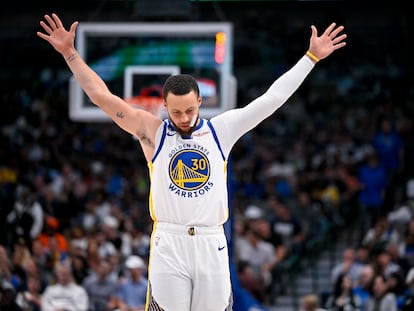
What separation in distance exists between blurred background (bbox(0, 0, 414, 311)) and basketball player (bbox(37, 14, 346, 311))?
632 centimetres

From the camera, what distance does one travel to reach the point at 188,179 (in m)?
6.46

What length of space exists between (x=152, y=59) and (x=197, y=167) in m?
8.78

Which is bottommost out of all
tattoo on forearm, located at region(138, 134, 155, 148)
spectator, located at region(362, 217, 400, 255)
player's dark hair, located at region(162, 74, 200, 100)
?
spectator, located at region(362, 217, 400, 255)

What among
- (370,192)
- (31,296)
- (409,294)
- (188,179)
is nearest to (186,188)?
(188,179)

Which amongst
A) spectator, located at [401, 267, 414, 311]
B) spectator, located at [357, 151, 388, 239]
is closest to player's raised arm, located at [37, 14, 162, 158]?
spectator, located at [401, 267, 414, 311]

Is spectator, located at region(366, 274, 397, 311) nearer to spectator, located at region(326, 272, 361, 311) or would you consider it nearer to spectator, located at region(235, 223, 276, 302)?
spectator, located at region(326, 272, 361, 311)

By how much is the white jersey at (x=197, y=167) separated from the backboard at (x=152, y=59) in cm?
743

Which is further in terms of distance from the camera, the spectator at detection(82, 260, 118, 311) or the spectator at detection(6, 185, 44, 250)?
the spectator at detection(6, 185, 44, 250)

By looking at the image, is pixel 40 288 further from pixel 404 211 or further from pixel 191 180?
pixel 191 180

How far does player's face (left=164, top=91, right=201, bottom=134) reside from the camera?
639 centimetres

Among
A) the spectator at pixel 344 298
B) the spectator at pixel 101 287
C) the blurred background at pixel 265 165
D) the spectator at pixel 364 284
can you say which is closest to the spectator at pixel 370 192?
the blurred background at pixel 265 165

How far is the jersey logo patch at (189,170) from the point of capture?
6453 mm

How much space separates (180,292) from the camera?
6375 millimetres

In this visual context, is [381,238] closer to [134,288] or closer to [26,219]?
[134,288]
